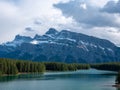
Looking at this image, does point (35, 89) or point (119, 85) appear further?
point (119, 85)

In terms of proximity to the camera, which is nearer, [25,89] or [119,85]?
[25,89]

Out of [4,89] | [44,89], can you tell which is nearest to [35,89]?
[44,89]

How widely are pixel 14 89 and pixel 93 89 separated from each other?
27.4 metres

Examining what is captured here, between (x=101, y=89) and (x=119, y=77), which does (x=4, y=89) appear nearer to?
(x=101, y=89)

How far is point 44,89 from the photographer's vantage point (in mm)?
131125

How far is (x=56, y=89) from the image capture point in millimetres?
131250

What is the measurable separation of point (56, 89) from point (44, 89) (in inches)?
166

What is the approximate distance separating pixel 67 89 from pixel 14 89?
19.0 metres

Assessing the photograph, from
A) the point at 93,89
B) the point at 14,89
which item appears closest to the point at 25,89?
the point at 14,89

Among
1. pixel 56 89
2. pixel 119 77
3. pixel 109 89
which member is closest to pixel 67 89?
pixel 56 89

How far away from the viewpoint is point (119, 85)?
14375cm

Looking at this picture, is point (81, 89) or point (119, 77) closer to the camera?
point (81, 89)

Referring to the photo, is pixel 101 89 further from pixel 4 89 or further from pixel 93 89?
pixel 4 89

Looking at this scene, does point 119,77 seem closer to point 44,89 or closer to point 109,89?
point 109,89
